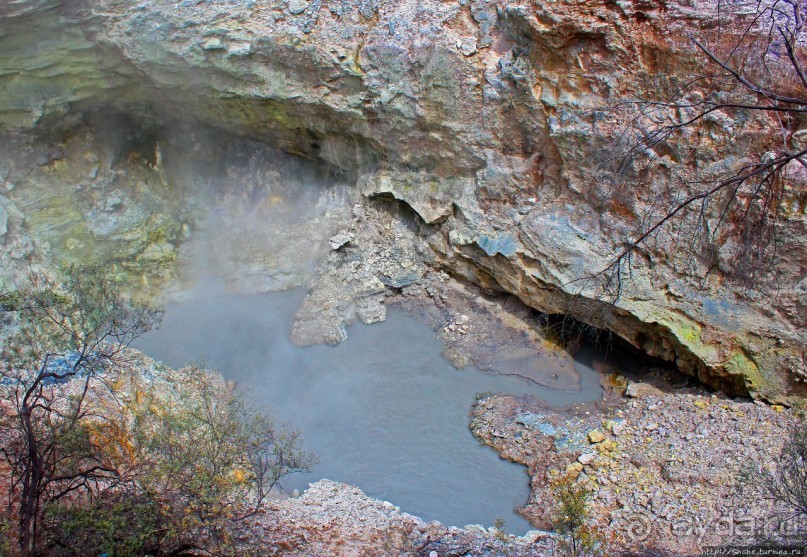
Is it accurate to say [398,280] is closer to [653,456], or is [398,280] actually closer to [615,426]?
[615,426]

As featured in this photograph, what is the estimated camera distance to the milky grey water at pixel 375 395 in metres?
11.1

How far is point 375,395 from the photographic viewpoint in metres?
12.8

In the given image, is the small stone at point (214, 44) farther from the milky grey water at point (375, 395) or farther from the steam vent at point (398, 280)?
the milky grey water at point (375, 395)

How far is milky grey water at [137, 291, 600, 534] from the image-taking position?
11102 millimetres

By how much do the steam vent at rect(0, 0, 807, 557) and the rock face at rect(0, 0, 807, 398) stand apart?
2.1 inches

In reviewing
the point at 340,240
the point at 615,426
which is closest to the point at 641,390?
the point at 615,426

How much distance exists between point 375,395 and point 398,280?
3372mm

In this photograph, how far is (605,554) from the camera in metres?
8.78

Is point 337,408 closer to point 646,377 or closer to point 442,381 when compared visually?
point 442,381

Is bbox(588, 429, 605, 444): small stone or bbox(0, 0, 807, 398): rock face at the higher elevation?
bbox(0, 0, 807, 398): rock face

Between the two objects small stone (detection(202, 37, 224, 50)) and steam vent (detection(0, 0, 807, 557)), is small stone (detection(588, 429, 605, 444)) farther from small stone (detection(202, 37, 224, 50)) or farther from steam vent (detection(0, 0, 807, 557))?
small stone (detection(202, 37, 224, 50))

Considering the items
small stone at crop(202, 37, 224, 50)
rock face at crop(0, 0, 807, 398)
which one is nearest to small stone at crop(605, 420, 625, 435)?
rock face at crop(0, 0, 807, 398)

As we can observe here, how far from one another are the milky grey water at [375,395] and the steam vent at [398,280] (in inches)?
2.4

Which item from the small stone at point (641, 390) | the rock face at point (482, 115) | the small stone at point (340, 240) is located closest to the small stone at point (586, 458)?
the small stone at point (641, 390)
